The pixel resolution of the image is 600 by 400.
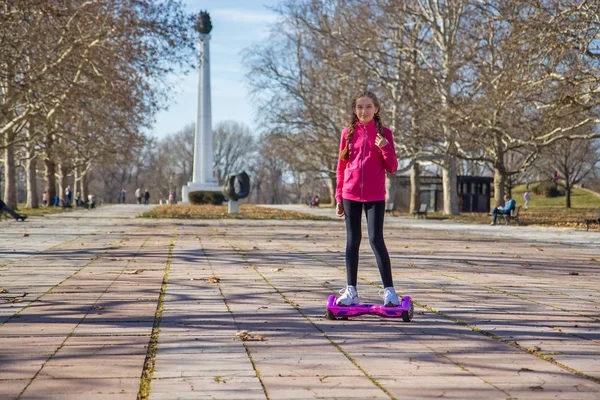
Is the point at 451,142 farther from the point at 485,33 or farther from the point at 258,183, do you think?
the point at 258,183

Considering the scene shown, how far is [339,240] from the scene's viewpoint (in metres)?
18.8

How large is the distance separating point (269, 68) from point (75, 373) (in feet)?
136

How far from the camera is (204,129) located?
65625mm

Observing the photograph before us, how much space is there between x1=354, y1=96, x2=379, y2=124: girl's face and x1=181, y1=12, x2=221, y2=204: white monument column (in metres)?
53.6

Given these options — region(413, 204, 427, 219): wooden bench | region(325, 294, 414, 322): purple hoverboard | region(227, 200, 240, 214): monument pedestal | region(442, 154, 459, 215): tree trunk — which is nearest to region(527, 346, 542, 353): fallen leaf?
region(325, 294, 414, 322): purple hoverboard

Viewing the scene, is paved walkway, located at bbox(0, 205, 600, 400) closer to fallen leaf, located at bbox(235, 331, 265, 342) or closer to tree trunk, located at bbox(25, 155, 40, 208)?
fallen leaf, located at bbox(235, 331, 265, 342)

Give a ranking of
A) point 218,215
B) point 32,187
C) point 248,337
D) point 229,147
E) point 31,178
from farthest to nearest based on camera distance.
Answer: point 229,147, point 31,178, point 32,187, point 218,215, point 248,337

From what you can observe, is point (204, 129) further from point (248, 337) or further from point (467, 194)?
point (248, 337)

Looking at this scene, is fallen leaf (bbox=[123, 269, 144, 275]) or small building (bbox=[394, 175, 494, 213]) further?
small building (bbox=[394, 175, 494, 213])

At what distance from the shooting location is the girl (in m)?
6.54

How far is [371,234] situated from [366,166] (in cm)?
55

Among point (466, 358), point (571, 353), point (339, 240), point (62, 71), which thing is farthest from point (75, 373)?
point (62, 71)

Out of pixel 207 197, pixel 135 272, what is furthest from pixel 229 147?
pixel 135 272

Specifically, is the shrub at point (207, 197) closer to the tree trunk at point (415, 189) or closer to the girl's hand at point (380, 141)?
the tree trunk at point (415, 189)
